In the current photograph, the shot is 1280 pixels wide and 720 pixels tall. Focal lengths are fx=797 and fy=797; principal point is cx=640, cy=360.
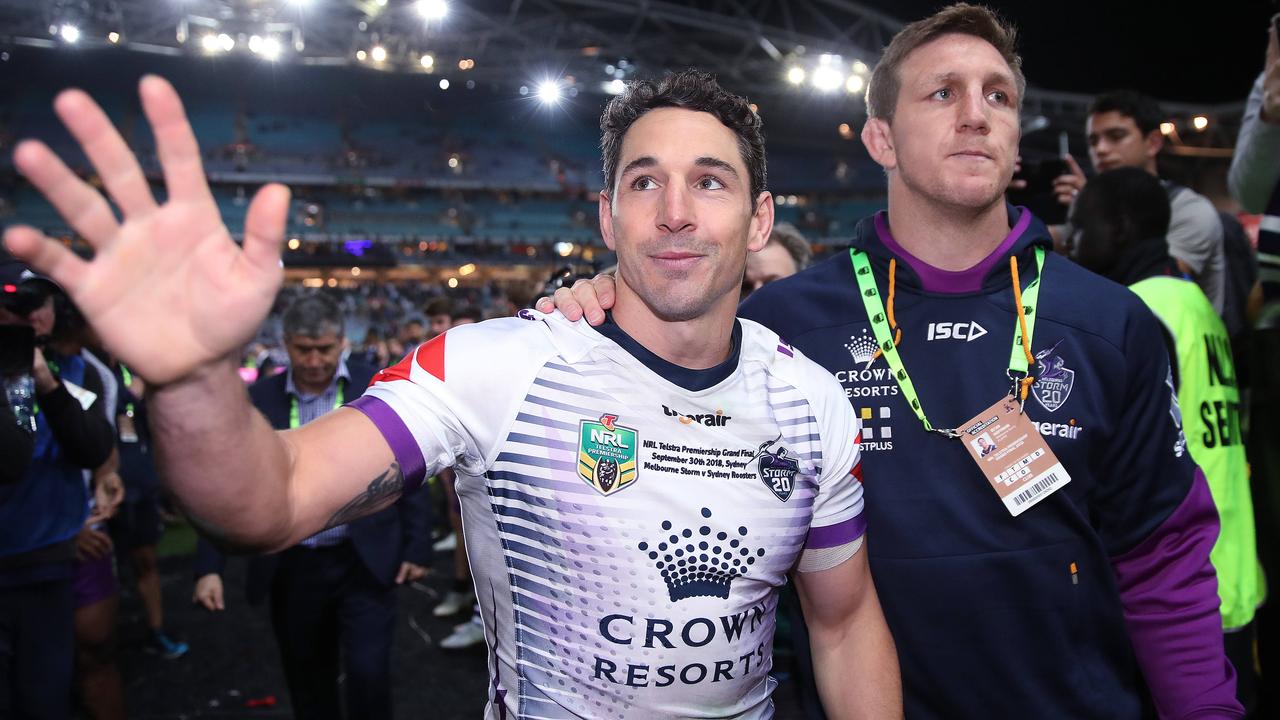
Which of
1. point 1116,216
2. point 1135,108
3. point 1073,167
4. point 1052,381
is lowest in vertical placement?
point 1052,381

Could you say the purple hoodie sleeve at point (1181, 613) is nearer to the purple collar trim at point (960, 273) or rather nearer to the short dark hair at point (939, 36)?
the purple collar trim at point (960, 273)

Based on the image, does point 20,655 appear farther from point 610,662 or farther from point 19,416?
point 610,662

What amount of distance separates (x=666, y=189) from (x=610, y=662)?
3.27 feet

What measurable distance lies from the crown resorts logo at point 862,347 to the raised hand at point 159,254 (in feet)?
4.50

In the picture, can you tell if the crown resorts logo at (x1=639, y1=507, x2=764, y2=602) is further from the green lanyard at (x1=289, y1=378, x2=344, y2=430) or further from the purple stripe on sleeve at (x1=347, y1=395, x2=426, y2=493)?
the green lanyard at (x1=289, y1=378, x2=344, y2=430)

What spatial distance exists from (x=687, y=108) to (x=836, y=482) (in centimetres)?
92

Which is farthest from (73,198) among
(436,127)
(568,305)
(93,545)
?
(436,127)

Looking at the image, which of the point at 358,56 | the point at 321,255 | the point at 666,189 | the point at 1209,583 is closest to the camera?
the point at 666,189

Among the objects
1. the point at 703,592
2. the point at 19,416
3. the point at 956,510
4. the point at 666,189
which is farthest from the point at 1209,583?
the point at 19,416

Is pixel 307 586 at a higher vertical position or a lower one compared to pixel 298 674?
higher

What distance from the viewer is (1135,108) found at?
3623mm

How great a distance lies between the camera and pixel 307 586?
3711 mm

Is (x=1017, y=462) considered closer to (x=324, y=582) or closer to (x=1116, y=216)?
(x=1116, y=216)

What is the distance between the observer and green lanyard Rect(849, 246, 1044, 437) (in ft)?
6.22
